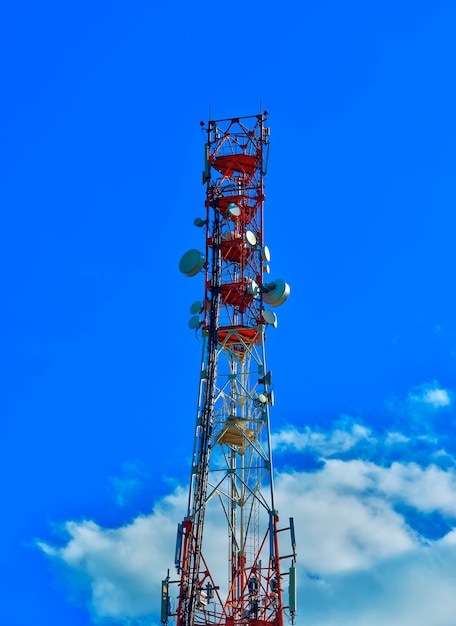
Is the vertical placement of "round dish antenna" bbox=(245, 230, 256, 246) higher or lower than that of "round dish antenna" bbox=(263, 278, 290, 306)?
higher

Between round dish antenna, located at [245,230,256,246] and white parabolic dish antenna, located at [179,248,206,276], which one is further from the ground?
round dish antenna, located at [245,230,256,246]

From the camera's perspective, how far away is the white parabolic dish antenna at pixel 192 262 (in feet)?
311

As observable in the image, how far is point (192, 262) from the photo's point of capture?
3740 inches

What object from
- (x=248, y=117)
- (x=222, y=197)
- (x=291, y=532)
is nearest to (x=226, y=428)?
(x=291, y=532)

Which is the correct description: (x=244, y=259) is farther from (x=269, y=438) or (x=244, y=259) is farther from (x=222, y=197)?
(x=269, y=438)

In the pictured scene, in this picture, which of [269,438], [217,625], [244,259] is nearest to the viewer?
[217,625]

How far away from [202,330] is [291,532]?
16683mm

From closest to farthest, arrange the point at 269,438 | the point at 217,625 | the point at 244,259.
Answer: the point at 217,625, the point at 269,438, the point at 244,259

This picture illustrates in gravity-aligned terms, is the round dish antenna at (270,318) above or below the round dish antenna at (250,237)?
below

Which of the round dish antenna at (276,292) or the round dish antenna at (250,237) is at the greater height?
the round dish antenna at (250,237)

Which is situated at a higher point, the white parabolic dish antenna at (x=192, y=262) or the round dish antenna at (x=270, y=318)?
the white parabolic dish antenna at (x=192, y=262)

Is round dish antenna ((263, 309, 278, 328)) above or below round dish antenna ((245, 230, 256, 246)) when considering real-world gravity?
below

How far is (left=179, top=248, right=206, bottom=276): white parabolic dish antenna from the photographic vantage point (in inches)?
3733

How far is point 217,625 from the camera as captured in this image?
82750 mm
